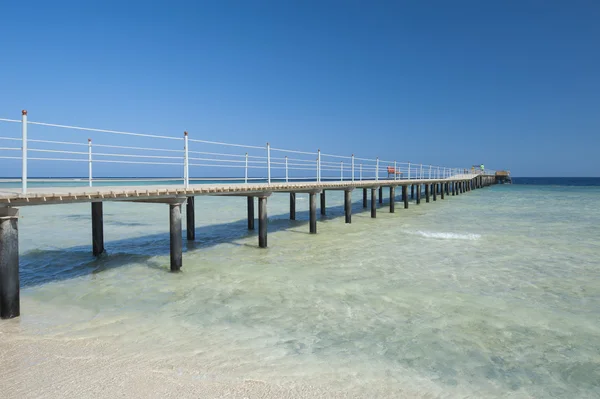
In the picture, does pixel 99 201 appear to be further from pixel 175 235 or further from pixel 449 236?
pixel 449 236

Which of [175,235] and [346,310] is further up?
[175,235]

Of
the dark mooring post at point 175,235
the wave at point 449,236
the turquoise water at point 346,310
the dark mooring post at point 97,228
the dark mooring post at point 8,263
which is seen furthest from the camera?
the wave at point 449,236

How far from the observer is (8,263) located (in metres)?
5.85

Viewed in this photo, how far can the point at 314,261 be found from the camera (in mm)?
10297

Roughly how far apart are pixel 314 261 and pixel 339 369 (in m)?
5.80

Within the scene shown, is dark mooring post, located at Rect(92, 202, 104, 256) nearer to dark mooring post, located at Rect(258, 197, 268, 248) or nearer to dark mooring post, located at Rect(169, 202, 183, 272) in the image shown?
dark mooring post, located at Rect(169, 202, 183, 272)

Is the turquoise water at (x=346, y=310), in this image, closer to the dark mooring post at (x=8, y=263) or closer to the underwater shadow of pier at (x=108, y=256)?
the underwater shadow of pier at (x=108, y=256)

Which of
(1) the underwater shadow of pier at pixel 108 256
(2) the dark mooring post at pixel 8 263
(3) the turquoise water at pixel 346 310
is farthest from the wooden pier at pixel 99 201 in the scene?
(1) the underwater shadow of pier at pixel 108 256

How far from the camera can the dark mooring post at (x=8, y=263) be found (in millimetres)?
5812

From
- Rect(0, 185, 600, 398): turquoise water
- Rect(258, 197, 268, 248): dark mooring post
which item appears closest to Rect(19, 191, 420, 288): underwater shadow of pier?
Rect(0, 185, 600, 398): turquoise water

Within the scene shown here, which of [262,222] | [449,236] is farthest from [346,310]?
[449,236]

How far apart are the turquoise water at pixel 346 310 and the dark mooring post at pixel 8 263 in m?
0.30

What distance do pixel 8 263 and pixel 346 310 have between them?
478cm

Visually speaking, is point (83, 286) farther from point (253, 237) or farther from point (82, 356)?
point (253, 237)
